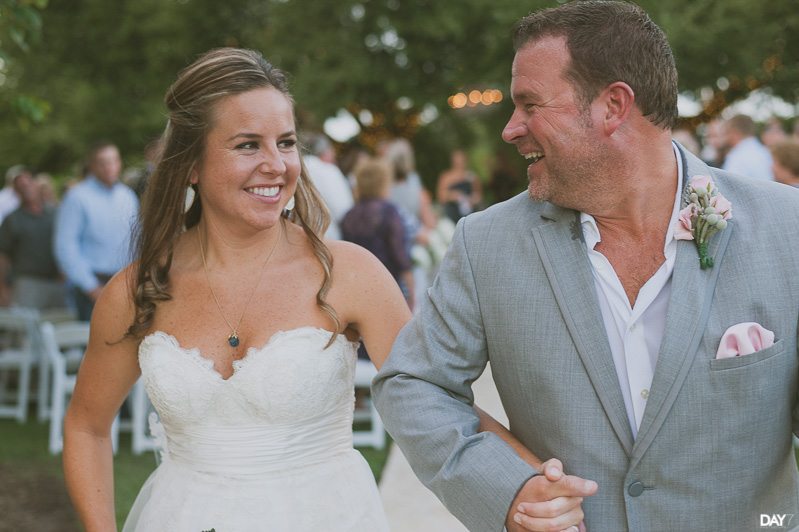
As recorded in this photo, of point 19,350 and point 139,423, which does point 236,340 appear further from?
point 19,350

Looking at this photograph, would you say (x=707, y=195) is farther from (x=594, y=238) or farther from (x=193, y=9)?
(x=193, y=9)

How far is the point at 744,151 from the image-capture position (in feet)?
33.5

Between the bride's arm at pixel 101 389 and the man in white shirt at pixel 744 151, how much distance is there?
735cm

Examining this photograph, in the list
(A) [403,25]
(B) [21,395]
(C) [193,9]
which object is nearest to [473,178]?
(B) [21,395]

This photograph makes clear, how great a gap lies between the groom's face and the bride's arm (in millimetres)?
1536

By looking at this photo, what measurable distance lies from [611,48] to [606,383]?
852mm

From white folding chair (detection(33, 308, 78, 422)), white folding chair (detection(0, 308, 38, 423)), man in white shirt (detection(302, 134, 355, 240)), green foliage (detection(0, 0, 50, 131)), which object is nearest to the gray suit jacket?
green foliage (detection(0, 0, 50, 131))

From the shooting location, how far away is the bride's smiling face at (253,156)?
3.49 metres

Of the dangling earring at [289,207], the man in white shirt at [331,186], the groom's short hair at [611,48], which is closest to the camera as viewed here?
the groom's short hair at [611,48]

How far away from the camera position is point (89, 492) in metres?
3.58

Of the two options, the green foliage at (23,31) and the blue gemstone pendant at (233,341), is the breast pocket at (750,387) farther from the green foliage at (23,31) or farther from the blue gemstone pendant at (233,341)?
the green foliage at (23,31)

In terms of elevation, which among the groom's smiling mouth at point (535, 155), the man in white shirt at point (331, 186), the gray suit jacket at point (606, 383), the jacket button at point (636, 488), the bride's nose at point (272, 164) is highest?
the groom's smiling mouth at point (535, 155)

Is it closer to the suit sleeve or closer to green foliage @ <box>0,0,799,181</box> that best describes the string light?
green foliage @ <box>0,0,799,181</box>

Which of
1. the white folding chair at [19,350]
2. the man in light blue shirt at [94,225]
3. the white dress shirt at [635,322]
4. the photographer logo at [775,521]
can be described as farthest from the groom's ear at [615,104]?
the white folding chair at [19,350]
